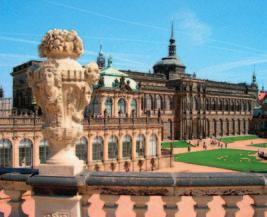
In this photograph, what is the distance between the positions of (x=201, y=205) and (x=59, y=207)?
6.06 feet

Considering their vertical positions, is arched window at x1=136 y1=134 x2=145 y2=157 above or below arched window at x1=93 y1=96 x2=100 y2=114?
below

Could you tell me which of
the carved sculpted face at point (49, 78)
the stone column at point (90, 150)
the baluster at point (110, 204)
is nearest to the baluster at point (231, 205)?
the baluster at point (110, 204)

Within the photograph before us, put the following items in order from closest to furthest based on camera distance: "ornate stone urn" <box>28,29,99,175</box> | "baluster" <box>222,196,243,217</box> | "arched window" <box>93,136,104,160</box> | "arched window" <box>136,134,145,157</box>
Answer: "baluster" <box>222,196,243,217</box>, "ornate stone urn" <box>28,29,99,175</box>, "arched window" <box>93,136,104,160</box>, "arched window" <box>136,134,145,157</box>

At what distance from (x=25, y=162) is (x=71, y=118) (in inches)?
1025

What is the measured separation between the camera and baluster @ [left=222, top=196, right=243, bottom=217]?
4.33m

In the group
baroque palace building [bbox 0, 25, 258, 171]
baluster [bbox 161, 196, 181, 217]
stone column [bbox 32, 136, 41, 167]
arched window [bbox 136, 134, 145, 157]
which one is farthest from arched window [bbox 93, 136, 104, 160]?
baluster [bbox 161, 196, 181, 217]

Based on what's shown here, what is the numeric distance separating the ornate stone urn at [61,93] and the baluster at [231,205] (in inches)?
79.0

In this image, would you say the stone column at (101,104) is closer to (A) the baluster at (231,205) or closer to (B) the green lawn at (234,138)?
(B) the green lawn at (234,138)

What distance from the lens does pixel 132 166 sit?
36875 mm

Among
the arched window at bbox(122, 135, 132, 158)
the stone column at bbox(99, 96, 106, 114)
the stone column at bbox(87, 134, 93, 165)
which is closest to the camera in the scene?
the stone column at bbox(87, 134, 93, 165)

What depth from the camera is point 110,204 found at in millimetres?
4469

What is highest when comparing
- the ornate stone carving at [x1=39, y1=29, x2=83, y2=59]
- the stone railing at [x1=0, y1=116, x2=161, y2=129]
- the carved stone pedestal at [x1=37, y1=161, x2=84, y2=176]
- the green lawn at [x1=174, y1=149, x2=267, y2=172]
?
the ornate stone carving at [x1=39, y1=29, x2=83, y2=59]

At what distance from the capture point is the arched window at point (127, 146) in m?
36.6

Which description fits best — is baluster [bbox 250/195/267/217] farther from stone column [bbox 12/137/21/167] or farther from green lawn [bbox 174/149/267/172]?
green lawn [bbox 174/149/267/172]
